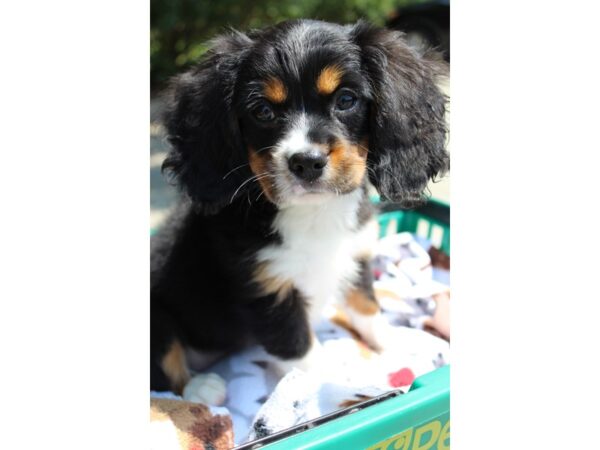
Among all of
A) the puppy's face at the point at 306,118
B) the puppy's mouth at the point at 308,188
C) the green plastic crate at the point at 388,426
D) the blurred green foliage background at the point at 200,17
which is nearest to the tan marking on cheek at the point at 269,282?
the puppy's face at the point at 306,118

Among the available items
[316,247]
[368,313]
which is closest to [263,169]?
[316,247]

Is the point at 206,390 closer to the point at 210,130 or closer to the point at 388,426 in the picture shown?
the point at 388,426

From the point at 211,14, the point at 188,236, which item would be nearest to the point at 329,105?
the point at 188,236

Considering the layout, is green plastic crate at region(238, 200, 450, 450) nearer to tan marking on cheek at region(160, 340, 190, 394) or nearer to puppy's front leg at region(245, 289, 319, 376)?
puppy's front leg at region(245, 289, 319, 376)

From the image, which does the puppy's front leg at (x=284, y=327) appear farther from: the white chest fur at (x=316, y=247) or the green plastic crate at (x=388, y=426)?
the green plastic crate at (x=388, y=426)

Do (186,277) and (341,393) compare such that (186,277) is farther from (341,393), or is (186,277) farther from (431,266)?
(431,266)

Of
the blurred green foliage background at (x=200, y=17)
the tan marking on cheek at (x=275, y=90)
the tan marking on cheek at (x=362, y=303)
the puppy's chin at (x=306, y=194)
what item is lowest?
the tan marking on cheek at (x=362, y=303)

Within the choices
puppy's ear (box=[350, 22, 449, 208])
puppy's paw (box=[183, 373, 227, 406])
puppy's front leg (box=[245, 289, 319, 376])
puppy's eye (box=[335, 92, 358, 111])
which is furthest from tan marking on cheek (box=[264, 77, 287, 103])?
puppy's paw (box=[183, 373, 227, 406])
